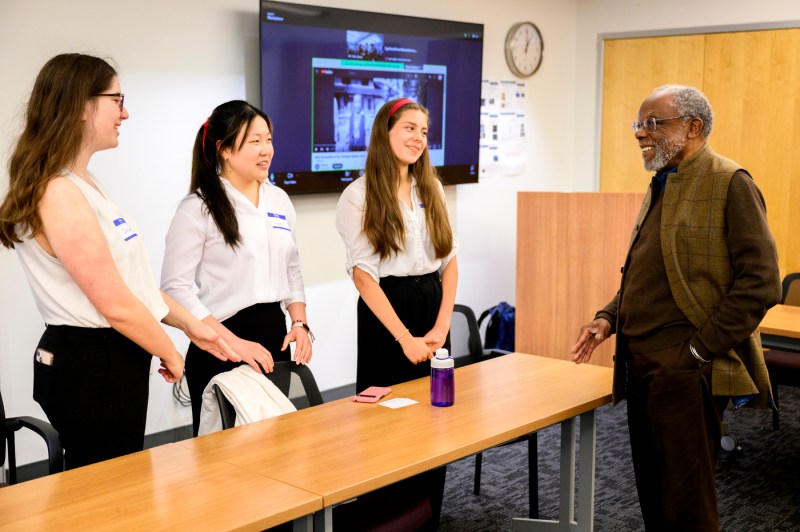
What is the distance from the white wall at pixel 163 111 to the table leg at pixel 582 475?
221 cm

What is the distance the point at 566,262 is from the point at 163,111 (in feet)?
7.90

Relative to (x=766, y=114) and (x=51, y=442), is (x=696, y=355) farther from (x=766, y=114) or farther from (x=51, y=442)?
(x=766, y=114)

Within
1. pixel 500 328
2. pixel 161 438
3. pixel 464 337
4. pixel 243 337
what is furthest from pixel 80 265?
pixel 500 328

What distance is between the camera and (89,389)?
2.35 metres

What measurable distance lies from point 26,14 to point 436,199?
77.4 inches

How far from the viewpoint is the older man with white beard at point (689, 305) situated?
→ 2.44 metres

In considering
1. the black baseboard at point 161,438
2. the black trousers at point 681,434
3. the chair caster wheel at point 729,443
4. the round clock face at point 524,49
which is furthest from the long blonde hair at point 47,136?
the round clock face at point 524,49

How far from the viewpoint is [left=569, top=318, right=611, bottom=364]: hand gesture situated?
9.37 feet

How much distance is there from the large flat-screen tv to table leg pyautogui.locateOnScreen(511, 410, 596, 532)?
2356 millimetres

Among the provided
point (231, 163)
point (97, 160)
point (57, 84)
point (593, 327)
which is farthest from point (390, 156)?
point (97, 160)

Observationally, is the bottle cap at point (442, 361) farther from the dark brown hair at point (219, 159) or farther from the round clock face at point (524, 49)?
the round clock face at point (524, 49)

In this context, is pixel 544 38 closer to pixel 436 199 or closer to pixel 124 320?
pixel 436 199

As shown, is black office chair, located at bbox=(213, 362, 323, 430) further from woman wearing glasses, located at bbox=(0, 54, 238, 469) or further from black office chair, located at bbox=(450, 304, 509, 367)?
black office chair, located at bbox=(450, 304, 509, 367)

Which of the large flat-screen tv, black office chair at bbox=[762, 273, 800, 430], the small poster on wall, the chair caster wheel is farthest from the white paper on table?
the small poster on wall
